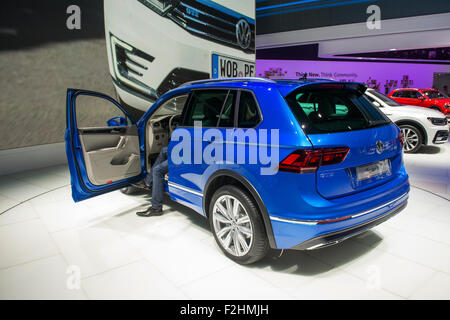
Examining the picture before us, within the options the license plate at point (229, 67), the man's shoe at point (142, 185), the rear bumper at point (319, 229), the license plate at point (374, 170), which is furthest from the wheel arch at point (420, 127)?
the man's shoe at point (142, 185)

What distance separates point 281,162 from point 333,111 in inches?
27.0

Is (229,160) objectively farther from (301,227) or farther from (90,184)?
(90,184)

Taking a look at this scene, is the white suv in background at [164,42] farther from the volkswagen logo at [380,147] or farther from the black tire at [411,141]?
the volkswagen logo at [380,147]

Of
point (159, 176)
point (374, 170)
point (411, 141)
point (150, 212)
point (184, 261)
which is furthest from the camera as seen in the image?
point (411, 141)

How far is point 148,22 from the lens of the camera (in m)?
6.28

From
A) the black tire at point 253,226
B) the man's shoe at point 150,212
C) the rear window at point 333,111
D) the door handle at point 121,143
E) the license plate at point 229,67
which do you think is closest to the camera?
the rear window at point 333,111

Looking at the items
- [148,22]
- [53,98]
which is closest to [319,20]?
[148,22]

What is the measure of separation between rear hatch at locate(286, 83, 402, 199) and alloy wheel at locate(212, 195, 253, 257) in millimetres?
651

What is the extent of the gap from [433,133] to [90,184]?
6.76m

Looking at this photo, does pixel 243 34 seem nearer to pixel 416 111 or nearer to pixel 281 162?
pixel 416 111

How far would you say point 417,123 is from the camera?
6680mm

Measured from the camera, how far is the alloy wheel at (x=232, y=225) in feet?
7.75

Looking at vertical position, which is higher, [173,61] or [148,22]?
[148,22]

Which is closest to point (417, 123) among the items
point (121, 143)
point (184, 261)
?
point (121, 143)
